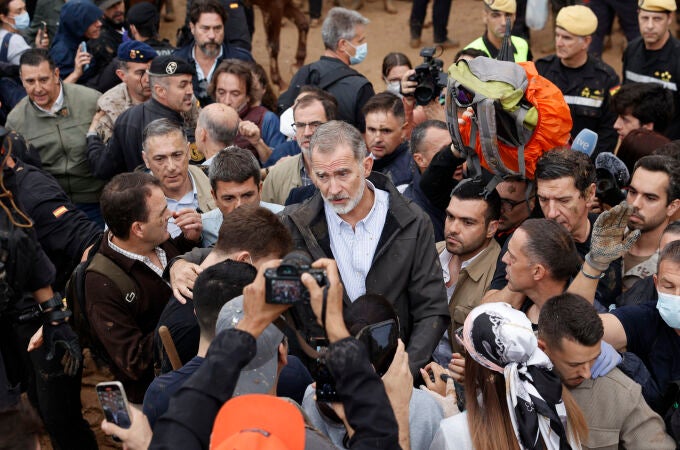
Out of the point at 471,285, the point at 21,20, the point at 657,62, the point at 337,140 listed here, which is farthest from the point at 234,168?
the point at 21,20

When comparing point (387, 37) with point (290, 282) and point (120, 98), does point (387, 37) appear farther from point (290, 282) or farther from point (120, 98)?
point (290, 282)

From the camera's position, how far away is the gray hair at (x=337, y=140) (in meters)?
3.91

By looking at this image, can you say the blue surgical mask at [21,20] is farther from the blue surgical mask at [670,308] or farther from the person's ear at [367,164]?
the blue surgical mask at [670,308]

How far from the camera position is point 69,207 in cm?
496

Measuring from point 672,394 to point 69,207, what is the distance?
3.41 metres

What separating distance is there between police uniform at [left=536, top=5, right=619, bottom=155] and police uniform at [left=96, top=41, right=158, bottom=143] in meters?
3.22

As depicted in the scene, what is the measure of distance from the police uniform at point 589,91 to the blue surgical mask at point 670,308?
3.25 meters

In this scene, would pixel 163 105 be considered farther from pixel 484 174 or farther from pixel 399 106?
pixel 484 174

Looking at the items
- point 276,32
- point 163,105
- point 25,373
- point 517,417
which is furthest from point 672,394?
point 276,32

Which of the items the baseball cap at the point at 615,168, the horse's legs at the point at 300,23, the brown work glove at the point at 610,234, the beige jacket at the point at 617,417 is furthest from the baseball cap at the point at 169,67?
the horse's legs at the point at 300,23

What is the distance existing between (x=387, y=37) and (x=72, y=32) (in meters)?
4.40

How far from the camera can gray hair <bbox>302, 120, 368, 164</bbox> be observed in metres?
3.91

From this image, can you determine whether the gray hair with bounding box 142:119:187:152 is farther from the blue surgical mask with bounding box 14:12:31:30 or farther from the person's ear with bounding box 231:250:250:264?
the blue surgical mask with bounding box 14:12:31:30

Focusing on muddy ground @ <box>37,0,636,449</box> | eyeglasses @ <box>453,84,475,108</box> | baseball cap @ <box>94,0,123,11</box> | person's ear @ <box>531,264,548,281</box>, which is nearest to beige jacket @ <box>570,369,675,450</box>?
person's ear @ <box>531,264,548,281</box>
